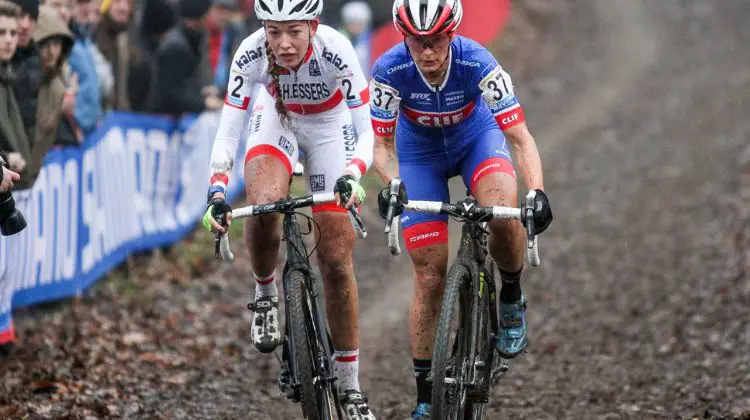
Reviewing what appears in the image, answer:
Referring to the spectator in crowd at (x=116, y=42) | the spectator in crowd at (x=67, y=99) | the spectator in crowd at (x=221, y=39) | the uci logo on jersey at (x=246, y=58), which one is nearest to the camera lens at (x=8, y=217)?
the uci logo on jersey at (x=246, y=58)

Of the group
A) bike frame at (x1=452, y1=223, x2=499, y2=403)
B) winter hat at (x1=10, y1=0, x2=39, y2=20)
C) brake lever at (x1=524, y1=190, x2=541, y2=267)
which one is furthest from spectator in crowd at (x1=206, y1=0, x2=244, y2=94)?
brake lever at (x1=524, y1=190, x2=541, y2=267)

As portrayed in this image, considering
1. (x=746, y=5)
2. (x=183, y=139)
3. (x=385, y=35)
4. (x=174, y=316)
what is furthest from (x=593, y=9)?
(x=174, y=316)

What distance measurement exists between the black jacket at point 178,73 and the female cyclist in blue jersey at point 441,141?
5.81 metres

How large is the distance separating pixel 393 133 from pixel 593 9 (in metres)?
28.2

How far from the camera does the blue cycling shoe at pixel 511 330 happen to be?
679cm

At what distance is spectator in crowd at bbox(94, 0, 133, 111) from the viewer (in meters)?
11.5

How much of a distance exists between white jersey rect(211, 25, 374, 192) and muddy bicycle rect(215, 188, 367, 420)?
1.44ft

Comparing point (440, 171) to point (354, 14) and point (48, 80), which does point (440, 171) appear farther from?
point (354, 14)

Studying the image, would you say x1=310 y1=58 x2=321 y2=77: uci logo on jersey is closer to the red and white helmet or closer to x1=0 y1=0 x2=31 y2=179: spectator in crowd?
the red and white helmet

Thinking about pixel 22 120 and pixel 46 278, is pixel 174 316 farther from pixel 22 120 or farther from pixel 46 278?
pixel 22 120

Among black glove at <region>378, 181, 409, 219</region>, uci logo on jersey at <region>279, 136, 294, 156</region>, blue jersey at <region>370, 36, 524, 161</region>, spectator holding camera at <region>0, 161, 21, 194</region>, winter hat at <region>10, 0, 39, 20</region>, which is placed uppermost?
winter hat at <region>10, 0, 39, 20</region>

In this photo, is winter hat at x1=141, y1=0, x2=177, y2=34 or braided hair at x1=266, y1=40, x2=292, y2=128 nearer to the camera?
braided hair at x1=266, y1=40, x2=292, y2=128

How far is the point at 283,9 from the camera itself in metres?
6.25

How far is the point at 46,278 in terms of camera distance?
9.78 meters
